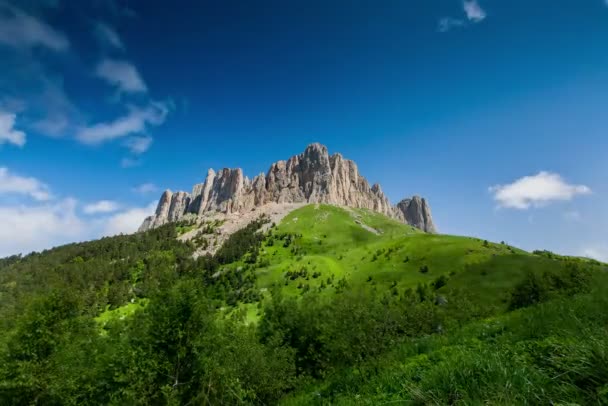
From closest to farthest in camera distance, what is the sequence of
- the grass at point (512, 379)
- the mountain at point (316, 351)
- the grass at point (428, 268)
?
1. the grass at point (512, 379)
2. the mountain at point (316, 351)
3. the grass at point (428, 268)

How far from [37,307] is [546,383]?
53.1 metres

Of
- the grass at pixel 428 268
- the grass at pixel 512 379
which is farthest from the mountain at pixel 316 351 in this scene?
the grass at pixel 428 268

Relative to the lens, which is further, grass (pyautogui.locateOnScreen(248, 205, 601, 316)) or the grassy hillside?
grass (pyautogui.locateOnScreen(248, 205, 601, 316))


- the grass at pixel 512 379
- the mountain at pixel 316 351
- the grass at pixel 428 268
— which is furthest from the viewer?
the grass at pixel 428 268

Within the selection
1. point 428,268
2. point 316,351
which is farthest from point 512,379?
point 428,268

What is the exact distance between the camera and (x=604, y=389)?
3.56 metres

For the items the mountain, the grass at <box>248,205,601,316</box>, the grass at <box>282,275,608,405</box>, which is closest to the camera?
the grass at <box>282,275,608,405</box>

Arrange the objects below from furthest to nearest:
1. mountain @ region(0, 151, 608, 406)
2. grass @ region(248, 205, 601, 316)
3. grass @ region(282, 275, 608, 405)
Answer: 1. grass @ region(248, 205, 601, 316)
2. mountain @ region(0, 151, 608, 406)
3. grass @ region(282, 275, 608, 405)

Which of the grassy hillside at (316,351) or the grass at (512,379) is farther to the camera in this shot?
the grassy hillside at (316,351)

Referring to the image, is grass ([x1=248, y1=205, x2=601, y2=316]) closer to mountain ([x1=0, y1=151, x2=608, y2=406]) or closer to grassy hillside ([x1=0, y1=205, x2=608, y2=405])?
grassy hillside ([x1=0, y1=205, x2=608, y2=405])

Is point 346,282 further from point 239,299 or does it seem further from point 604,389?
point 604,389

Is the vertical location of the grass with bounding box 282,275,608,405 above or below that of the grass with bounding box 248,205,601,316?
below

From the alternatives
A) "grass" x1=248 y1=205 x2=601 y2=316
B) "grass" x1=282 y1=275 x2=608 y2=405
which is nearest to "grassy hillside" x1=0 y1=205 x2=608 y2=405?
"grass" x1=282 y1=275 x2=608 y2=405

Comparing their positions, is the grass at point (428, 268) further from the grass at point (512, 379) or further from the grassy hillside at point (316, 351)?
the grass at point (512, 379)
